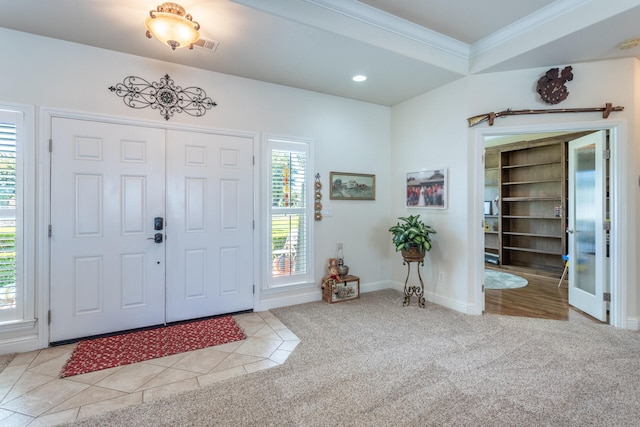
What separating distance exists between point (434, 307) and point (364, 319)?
101cm

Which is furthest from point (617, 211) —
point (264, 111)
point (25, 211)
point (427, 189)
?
point (25, 211)

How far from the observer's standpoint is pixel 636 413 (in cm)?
188

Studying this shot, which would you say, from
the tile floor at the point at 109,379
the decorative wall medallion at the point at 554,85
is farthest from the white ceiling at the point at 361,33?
the tile floor at the point at 109,379

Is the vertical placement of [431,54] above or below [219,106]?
above

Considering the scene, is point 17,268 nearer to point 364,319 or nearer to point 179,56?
point 179,56

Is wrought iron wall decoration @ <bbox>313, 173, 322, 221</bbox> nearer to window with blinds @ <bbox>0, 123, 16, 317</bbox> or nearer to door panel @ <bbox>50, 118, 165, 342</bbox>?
door panel @ <bbox>50, 118, 165, 342</bbox>

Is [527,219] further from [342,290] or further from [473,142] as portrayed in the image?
[342,290]

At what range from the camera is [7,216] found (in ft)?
8.70

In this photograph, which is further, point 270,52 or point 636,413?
point 270,52

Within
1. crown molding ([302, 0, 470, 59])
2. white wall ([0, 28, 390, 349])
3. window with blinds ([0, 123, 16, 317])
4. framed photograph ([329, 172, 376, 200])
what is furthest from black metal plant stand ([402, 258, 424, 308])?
window with blinds ([0, 123, 16, 317])

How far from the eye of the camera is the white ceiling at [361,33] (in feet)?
8.07

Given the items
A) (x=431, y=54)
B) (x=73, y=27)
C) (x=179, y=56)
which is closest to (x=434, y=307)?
(x=431, y=54)

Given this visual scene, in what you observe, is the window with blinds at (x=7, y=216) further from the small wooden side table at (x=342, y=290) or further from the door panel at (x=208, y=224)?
the small wooden side table at (x=342, y=290)

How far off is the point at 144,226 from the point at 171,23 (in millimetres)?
1904
